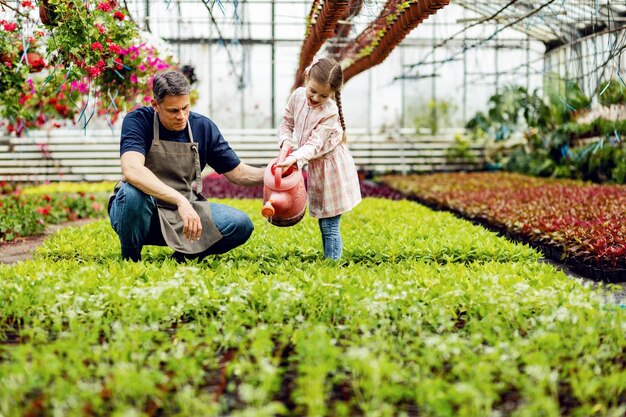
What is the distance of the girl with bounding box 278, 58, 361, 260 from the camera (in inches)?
157

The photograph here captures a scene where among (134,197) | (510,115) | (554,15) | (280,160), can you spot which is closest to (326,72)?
(280,160)

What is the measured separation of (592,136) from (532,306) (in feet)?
30.6

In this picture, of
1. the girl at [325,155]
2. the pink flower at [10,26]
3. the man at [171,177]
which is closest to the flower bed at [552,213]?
the girl at [325,155]

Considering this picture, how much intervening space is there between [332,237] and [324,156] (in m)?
0.47

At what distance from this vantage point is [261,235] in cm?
499

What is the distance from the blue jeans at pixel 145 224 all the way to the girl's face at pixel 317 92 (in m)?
0.75

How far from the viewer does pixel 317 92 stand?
3807mm

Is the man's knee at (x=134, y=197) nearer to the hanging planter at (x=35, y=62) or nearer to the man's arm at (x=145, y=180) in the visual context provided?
the man's arm at (x=145, y=180)

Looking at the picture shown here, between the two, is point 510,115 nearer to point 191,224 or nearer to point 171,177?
point 171,177

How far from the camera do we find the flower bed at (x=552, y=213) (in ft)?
14.4

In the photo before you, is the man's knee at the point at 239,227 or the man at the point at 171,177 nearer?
the man at the point at 171,177

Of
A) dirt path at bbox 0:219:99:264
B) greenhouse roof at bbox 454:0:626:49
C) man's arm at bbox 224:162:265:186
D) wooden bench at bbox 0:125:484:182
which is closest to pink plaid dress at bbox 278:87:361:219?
man's arm at bbox 224:162:265:186

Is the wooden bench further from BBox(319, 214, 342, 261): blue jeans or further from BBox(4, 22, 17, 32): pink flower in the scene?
BBox(319, 214, 342, 261): blue jeans

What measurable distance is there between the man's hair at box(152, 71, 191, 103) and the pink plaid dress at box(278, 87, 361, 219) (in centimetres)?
68
